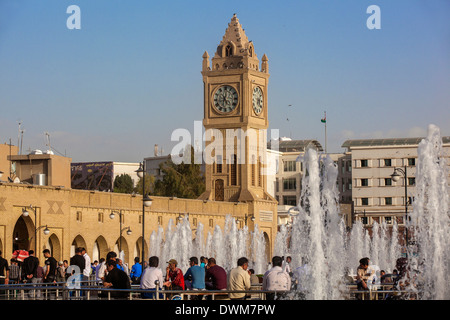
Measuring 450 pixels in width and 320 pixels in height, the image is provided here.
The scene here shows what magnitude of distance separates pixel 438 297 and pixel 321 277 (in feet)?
10.2

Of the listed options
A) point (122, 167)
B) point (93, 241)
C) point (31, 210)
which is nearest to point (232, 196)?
point (93, 241)

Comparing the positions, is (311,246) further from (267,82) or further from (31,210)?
(267,82)

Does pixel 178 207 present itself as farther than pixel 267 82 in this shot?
No

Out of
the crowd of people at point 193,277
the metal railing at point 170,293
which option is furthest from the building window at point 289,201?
the metal railing at point 170,293

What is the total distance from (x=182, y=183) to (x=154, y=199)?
1267 inches

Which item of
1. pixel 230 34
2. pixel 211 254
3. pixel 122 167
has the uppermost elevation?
pixel 230 34

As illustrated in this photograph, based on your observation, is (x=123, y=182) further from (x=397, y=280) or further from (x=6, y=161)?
(x=397, y=280)

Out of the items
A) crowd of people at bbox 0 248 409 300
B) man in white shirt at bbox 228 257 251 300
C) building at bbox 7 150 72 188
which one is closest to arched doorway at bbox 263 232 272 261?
building at bbox 7 150 72 188

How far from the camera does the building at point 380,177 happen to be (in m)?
97.0

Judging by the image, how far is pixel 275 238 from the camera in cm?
8812

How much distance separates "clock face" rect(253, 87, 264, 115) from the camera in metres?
89.6

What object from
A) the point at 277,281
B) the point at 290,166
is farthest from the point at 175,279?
the point at 290,166

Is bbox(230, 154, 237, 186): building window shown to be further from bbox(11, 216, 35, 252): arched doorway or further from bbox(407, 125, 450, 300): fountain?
bbox(407, 125, 450, 300): fountain

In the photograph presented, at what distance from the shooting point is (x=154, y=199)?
6775 centimetres
